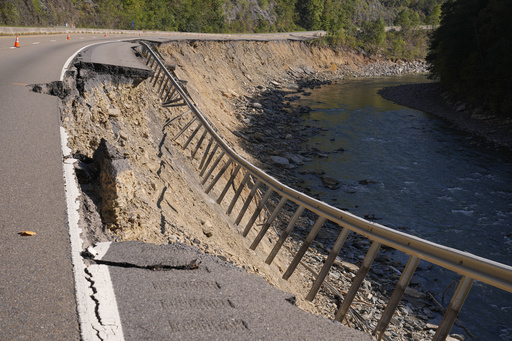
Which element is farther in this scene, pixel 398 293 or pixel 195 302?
pixel 398 293

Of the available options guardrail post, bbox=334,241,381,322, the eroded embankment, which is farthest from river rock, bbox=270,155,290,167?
guardrail post, bbox=334,241,381,322

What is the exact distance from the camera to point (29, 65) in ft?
42.3

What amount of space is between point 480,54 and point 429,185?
61.3 ft

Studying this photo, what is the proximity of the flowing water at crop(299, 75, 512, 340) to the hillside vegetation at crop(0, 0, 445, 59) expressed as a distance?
1075 inches

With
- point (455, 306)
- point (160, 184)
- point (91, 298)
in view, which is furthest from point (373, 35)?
point (91, 298)

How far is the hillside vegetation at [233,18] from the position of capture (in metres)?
40.9

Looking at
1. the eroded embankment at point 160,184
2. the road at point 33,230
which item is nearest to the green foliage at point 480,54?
the eroded embankment at point 160,184

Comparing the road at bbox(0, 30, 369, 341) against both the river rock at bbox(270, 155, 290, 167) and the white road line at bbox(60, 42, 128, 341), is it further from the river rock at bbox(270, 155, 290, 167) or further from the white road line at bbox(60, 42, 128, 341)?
the river rock at bbox(270, 155, 290, 167)

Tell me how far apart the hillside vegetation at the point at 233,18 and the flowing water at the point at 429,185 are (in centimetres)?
2730

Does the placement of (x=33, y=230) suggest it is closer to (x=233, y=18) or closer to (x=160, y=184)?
(x=160, y=184)

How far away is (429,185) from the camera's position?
62.1 ft

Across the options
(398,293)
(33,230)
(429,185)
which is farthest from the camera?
(429,185)

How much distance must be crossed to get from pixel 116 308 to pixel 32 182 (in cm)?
274

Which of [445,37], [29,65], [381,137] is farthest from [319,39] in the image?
[29,65]
